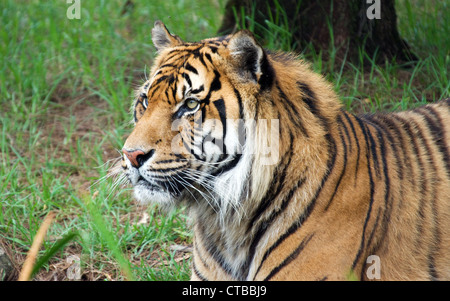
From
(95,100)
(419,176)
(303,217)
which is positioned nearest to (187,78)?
(303,217)

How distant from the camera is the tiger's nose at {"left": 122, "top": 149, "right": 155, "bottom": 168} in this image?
264 cm

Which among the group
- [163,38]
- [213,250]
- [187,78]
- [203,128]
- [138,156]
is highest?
[163,38]

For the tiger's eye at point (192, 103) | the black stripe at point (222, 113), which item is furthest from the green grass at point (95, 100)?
the black stripe at point (222, 113)

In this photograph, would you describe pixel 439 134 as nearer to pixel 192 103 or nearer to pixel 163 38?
pixel 192 103

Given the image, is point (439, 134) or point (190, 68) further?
point (439, 134)

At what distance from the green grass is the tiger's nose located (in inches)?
32.7

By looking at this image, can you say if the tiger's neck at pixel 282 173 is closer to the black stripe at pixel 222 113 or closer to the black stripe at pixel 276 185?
the black stripe at pixel 276 185

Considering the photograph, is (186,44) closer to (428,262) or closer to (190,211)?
(190,211)

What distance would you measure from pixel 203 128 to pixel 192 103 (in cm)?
14

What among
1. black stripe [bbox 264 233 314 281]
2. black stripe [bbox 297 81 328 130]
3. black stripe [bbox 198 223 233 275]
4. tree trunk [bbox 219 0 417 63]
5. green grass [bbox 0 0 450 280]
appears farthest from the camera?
tree trunk [bbox 219 0 417 63]

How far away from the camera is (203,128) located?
2.69 m

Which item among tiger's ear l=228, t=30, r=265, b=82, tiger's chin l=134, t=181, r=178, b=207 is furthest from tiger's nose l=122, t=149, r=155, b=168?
tiger's ear l=228, t=30, r=265, b=82

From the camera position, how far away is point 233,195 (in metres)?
2.76

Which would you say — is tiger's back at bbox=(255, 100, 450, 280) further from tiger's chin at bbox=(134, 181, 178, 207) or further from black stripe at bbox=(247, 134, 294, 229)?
tiger's chin at bbox=(134, 181, 178, 207)
